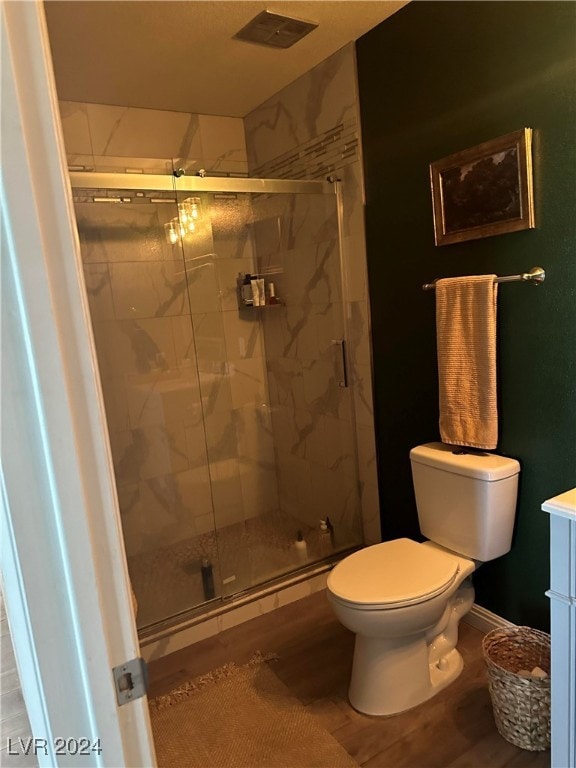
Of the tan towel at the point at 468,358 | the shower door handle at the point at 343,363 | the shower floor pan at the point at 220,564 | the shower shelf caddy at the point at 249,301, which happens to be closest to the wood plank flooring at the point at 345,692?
the shower floor pan at the point at 220,564

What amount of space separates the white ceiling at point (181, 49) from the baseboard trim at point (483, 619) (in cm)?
244

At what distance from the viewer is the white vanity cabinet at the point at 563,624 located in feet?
4.48

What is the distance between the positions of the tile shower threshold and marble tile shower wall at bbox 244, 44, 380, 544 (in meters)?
0.36

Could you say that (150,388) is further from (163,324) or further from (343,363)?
(343,363)

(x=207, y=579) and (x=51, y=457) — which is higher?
(x=51, y=457)

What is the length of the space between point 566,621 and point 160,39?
2501 millimetres

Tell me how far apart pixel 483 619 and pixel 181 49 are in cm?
270

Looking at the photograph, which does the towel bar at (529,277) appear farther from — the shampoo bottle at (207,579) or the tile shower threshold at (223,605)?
the shampoo bottle at (207,579)

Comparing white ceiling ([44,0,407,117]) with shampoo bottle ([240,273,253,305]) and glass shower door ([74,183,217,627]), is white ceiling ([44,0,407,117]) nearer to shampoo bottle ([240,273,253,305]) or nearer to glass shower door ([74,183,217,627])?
glass shower door ([74,183,217,627])

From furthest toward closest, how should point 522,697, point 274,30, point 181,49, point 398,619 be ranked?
point 181,49 → point 274,30 → point 398,619 → point 522,697

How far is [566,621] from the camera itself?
140cm

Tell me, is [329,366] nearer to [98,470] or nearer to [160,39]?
[160,39]

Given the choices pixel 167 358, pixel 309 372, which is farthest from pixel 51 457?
pixel 309 372

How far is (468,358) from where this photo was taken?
6.66 ft
